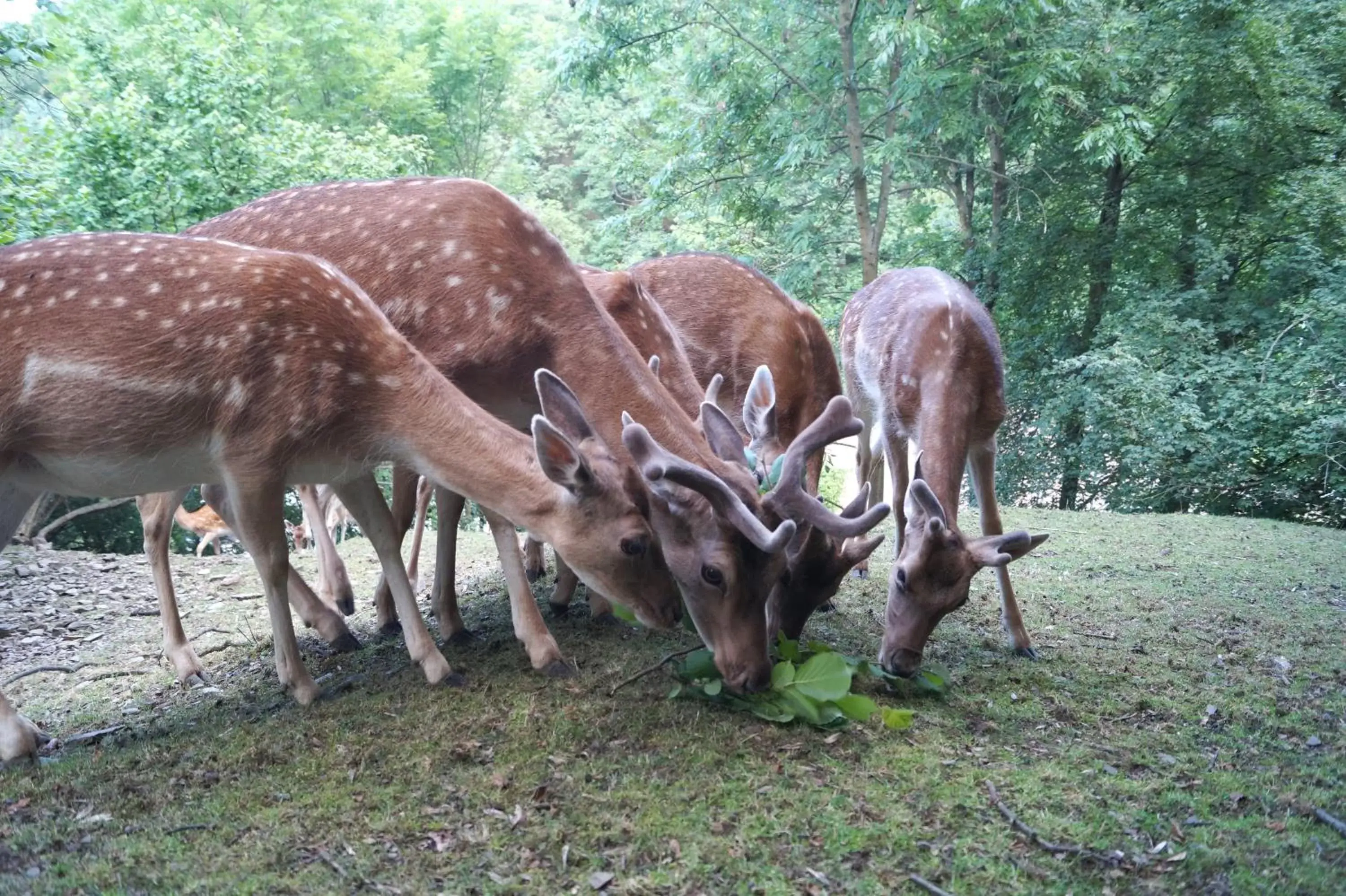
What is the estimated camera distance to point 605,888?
2.57 meters

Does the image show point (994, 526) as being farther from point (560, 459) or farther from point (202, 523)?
point (202, 523)

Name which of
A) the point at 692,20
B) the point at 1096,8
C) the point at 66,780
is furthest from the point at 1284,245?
the point at 66,780

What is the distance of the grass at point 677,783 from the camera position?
104 inches

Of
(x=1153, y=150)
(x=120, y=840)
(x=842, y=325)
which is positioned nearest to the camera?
(x=120, y=840)

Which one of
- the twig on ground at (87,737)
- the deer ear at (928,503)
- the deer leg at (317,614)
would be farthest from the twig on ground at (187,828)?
the deer ear at (928,503)

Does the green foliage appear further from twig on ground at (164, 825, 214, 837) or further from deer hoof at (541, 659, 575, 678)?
twig on ground at (164, 825, 214, 837)

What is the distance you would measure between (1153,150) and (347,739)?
11.1m

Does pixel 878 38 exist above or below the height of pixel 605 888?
above

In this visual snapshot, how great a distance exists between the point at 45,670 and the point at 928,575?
168 inches

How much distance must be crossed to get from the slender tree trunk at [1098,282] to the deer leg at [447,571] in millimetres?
8927

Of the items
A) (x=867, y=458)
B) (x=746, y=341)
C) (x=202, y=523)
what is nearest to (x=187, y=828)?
(x=746, y=341)

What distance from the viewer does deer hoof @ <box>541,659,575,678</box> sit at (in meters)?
4.02

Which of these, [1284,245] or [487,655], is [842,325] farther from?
[1284,245]

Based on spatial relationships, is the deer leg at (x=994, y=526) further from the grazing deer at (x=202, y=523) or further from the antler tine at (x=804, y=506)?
the grazing deer at (x=202, y=523)
